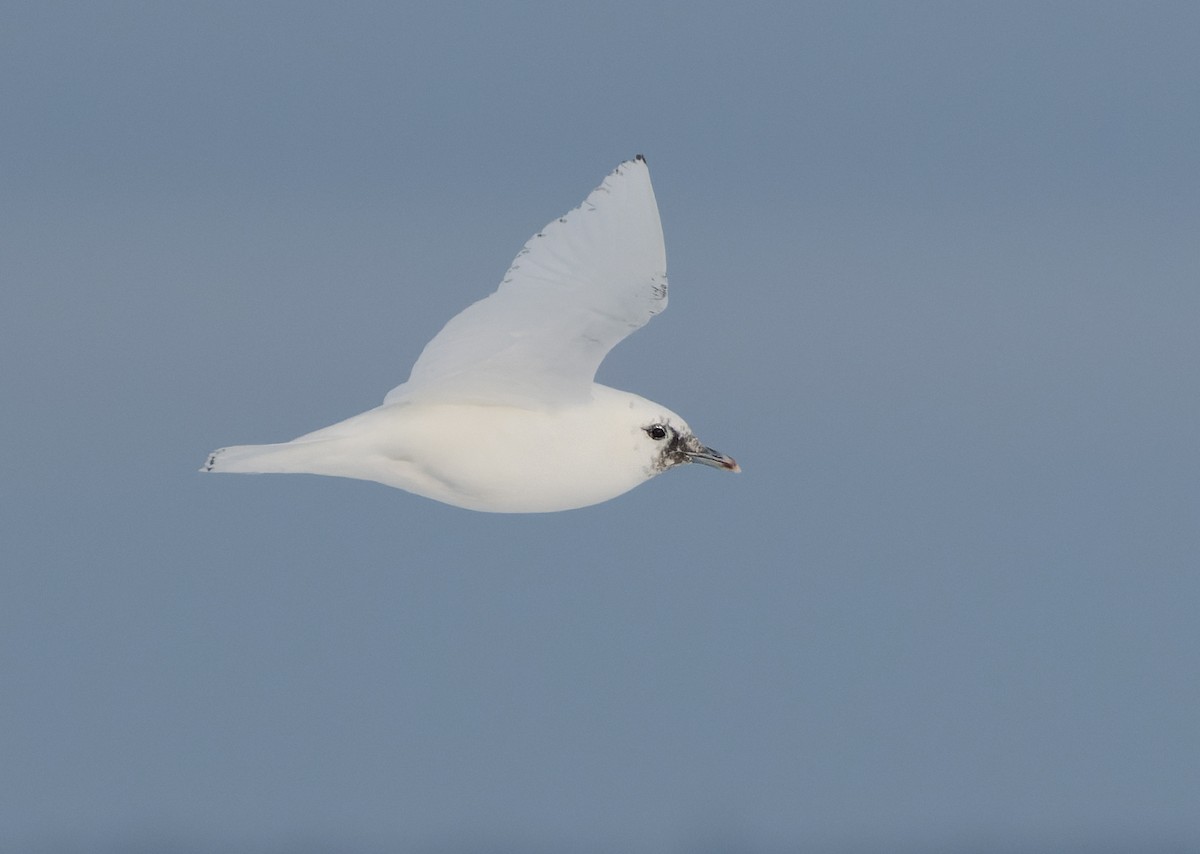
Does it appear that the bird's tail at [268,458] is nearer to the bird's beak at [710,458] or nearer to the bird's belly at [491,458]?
the bird's belly at [491,458]

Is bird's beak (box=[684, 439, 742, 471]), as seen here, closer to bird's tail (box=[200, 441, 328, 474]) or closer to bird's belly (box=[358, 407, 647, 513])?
bird's belly (box=[358, 407, 647, 513])

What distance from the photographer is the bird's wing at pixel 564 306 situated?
636 inches

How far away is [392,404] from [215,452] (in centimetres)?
131

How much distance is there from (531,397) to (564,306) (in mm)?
870

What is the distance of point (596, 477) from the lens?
675 inches

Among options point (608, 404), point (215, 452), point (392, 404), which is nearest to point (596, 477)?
point (608, 404)

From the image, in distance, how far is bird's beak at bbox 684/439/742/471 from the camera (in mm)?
17859

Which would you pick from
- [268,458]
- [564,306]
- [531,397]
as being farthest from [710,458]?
[268,458]

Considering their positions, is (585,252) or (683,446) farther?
(683,446)

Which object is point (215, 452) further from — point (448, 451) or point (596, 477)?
point (596, 477)

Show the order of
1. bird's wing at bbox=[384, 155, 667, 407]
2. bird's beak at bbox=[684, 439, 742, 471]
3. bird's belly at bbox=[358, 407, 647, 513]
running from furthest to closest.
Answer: bird's beak at bbox=[684, 439, 742, 471]
bird's belly at bbox=[358, 407, 647, 513]
bird's wing at bbox=[384, 155, 667, 407]

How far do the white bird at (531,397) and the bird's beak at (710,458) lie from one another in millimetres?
620

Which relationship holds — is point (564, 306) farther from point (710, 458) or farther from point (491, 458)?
point (710, 458)

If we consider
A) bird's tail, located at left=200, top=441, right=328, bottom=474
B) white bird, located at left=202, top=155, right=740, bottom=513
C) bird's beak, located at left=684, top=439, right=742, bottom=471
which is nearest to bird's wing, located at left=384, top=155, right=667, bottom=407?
white bird, located at left=202, top=155, right=740, bottom=513
